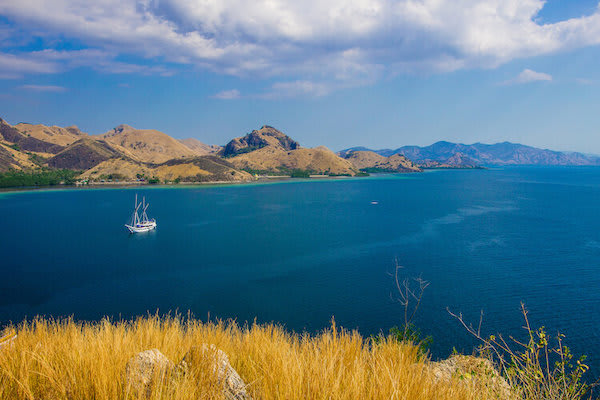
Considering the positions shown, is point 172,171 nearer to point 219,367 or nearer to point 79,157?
point 79,157

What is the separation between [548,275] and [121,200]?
91806 mm

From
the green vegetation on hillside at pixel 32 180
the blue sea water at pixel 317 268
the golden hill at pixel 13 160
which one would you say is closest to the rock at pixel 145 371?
the blue sea water at pixel 317 268

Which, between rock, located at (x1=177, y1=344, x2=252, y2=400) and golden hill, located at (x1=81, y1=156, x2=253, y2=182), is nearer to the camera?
rock, located at (x1=177, y1=344, x2=252, y2=400)

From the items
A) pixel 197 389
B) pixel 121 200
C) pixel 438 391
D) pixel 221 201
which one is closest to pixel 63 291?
pixel 197 389

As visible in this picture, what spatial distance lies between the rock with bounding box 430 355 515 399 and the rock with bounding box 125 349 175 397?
10.2 ft

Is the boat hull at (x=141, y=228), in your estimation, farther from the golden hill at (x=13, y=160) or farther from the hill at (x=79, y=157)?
the hill at (x=79, y=157)

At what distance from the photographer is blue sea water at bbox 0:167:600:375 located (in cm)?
2361

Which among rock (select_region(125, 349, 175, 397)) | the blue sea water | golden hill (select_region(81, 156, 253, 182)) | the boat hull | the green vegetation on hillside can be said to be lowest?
the blue sea water

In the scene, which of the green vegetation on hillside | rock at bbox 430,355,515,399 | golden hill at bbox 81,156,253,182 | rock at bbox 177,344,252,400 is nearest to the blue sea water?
rock at bbox 430,355,515,399

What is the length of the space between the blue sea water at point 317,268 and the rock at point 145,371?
17090mm

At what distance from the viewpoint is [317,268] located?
3419cm

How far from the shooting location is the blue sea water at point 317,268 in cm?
2361

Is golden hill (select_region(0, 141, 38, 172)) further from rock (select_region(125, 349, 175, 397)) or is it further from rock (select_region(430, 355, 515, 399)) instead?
rock (select_region(430, 355, 515, 399))

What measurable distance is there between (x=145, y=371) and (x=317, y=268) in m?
31.1
